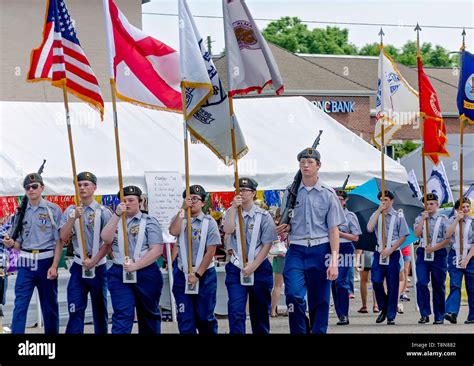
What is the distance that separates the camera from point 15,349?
341 inches

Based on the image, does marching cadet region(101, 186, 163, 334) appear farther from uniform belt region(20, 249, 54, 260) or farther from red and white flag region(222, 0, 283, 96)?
red and white flag region(222, 0, 283, 96)

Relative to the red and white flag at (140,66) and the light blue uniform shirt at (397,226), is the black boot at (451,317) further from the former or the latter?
the red and white flag at (140,66)

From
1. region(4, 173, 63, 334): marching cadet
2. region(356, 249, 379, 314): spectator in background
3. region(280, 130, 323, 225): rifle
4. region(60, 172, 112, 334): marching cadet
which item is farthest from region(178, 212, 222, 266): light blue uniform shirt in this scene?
region(356, 249, 379, 314): spectator in background

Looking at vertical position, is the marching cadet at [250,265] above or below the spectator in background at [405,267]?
above

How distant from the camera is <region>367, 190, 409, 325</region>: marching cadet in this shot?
1584cm

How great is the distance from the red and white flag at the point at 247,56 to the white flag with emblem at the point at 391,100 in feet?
15.4

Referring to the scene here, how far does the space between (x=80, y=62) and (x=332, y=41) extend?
40.1 meters

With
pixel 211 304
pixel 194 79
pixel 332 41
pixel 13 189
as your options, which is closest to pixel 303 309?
pixel 211 304

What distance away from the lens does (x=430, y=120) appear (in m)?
16.2

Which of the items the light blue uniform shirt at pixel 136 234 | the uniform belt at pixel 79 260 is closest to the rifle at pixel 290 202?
the light blue uniform shirt at pixel 136 234

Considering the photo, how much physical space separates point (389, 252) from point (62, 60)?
5773mm

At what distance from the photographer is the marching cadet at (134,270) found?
1182 cm

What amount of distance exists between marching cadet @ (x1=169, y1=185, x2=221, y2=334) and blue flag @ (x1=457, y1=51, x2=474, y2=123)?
401cm

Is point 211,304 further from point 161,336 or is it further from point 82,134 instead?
point 82,134
